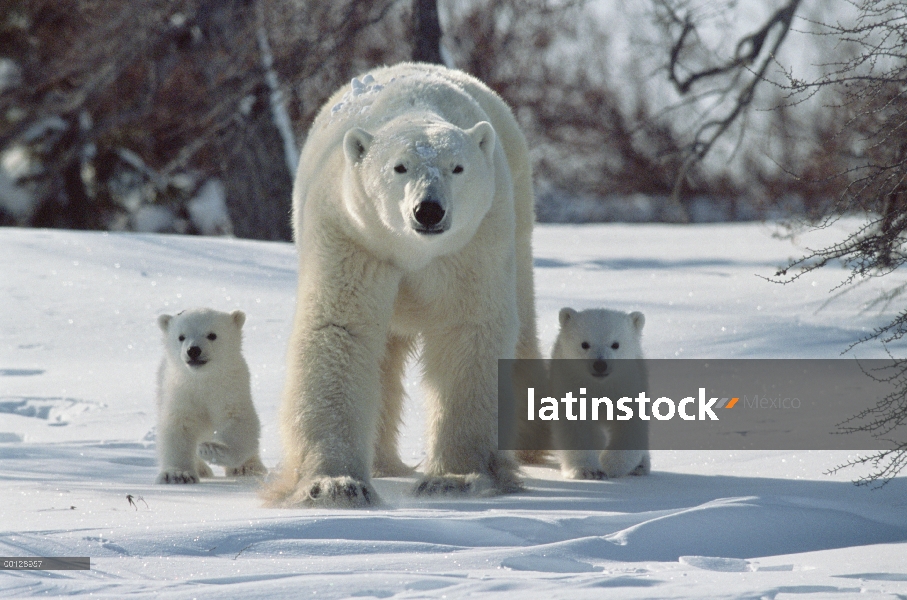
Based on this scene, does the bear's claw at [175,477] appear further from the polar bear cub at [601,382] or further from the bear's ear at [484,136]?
the bear's ear at [484,136]

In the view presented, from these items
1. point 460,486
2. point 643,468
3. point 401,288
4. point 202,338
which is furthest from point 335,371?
point 643,468

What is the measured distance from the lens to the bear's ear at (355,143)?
351 cm

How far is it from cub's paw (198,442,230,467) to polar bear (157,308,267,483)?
4 centimetres

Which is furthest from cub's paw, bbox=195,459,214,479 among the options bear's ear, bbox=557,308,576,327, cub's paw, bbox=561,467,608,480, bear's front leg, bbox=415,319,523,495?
bear's ear, bbox=557,308,576,327

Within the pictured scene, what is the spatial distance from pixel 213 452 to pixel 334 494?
0.77 m

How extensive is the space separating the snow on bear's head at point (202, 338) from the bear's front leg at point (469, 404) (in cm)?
86

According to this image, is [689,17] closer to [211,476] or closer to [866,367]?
[866,367]

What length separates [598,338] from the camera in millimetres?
4309

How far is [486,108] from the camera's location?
4.46 meters

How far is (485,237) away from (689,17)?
213 inches

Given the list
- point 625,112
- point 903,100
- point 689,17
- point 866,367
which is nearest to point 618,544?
point 903,100

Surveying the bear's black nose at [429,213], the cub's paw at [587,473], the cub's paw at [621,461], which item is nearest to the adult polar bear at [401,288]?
the bear's black nose at [429,213]

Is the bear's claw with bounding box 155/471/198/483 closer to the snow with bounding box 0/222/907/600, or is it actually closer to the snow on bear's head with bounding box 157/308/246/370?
the snow with bounding box 0/222/907/600

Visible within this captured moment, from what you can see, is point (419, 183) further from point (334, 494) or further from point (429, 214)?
point (334, 494)
